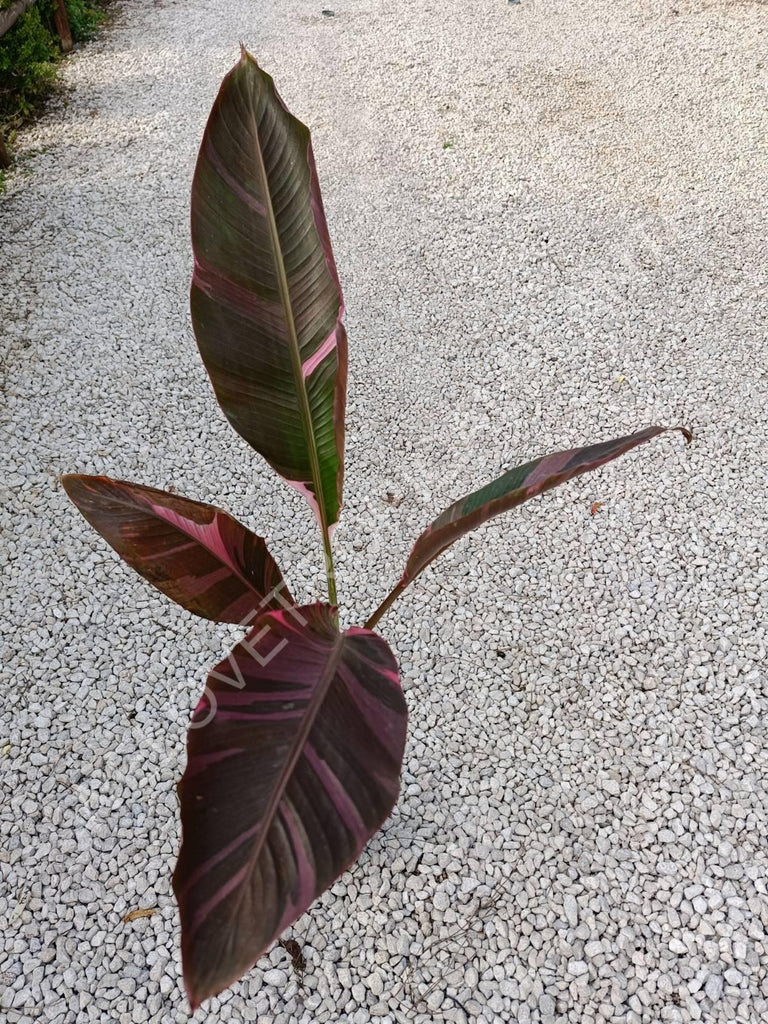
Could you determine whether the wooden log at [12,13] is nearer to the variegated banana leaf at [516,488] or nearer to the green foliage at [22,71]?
the green foliage at [22,71]

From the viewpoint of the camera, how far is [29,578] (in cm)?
194

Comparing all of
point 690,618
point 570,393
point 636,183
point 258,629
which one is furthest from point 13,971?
point 636,183

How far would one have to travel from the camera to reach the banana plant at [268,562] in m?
0.77

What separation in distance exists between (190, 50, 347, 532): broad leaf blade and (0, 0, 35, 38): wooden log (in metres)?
3.33

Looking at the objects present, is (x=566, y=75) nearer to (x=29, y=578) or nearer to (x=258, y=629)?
(x=29, y=578)

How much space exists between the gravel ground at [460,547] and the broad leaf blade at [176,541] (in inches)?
22.5

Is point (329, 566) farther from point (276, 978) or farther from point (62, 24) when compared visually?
point (62, 24)

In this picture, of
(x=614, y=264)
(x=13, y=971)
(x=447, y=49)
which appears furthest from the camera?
(x=447, y=49)

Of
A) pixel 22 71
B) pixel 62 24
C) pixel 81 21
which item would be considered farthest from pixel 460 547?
pixel 81 21

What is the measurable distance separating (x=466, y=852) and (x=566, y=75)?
399cm

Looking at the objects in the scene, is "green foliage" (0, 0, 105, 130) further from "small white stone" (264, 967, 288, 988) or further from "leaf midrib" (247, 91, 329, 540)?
"small white stone" (264, 967, 288, 988)

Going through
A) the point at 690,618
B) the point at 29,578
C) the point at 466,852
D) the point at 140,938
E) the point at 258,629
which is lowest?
the point at 690,618

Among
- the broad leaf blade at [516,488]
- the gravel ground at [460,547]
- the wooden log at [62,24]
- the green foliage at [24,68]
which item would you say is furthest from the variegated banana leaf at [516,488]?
the wooden log at [62,24]

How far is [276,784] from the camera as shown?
83cm
